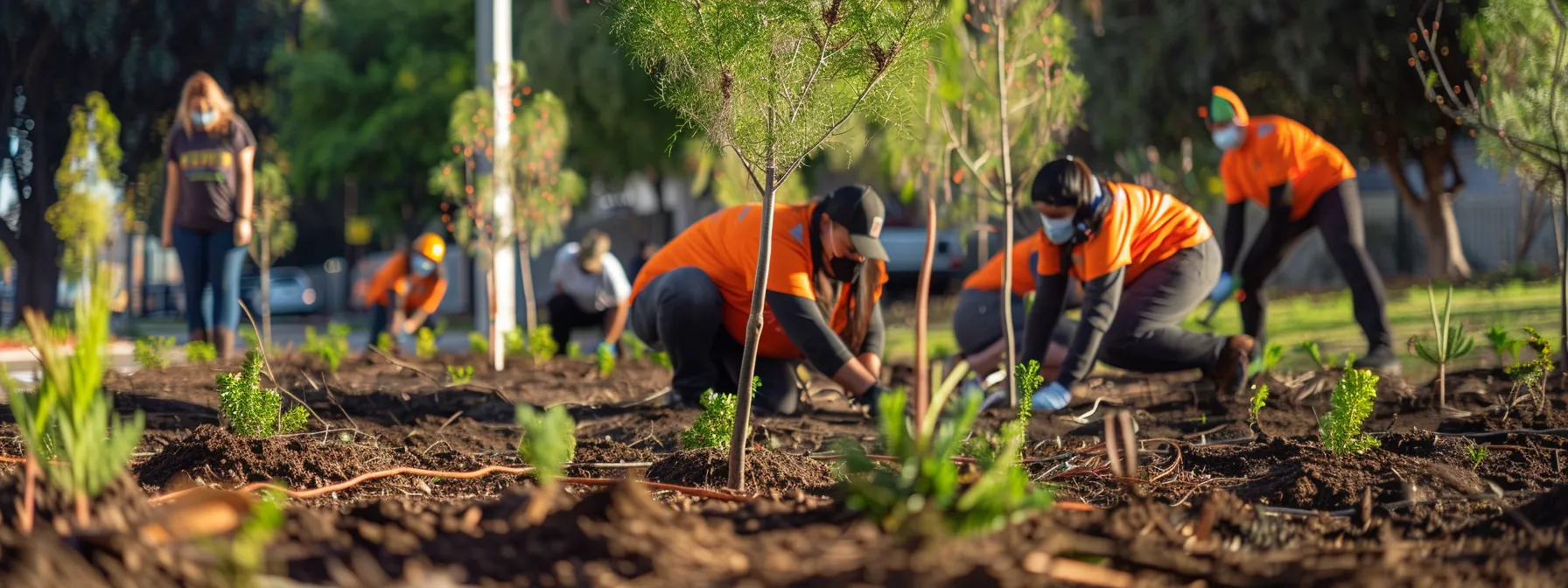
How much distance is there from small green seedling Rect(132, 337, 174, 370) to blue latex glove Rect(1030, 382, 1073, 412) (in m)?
4.72

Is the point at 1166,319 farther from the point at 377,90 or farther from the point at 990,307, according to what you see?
the point at 377,90

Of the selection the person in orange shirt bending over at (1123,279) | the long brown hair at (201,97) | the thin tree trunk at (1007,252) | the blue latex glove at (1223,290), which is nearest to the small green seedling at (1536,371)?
the person in orange shirt bending over at (1123,279)

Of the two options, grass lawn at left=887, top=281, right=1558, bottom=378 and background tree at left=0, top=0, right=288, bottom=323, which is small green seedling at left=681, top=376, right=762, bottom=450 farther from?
background tree at left=0, top=0, right=288, bottom=323

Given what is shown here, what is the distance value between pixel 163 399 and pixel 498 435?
178 centimetres

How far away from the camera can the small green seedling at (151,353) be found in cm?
757

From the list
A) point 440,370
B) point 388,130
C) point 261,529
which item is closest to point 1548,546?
point 261,529

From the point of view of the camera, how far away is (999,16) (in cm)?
586

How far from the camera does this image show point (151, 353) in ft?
25.4

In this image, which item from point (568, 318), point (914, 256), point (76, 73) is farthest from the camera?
point (914, 256)

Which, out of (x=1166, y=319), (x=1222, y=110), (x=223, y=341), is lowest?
(x=223, y=341)

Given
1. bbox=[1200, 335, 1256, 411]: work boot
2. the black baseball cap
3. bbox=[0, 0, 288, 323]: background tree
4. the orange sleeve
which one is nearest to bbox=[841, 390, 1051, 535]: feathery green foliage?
the black baseball cap

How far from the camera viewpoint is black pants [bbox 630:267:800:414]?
20.4 feet

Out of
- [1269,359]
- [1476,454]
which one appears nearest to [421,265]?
[1269,359]

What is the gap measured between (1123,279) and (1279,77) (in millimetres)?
11768
